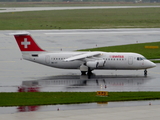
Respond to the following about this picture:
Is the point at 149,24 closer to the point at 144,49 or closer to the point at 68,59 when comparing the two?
the point at 144,49

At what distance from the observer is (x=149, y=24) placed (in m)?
111

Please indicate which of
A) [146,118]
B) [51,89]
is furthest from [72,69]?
[146,118]

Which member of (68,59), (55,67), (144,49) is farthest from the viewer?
(144,49)

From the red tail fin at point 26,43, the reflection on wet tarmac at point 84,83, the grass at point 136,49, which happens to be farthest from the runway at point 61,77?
the grass at point 136,49

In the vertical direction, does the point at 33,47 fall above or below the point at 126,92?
above

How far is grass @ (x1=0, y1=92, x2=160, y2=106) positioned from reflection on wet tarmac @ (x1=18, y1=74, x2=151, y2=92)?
272 cm

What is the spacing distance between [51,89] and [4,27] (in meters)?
66.7

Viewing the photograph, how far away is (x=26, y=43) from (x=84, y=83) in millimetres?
10356

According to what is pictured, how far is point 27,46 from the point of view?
49.2 m

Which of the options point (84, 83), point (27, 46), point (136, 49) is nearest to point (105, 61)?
point (84, 83)

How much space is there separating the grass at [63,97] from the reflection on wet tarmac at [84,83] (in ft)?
8.93

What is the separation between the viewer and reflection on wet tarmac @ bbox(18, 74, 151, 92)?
1556 inches

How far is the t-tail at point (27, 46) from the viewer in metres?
48.9

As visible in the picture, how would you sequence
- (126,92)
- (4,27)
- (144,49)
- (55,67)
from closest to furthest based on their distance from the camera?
(126,92) → (55,67) → (144,49) → (4,27)
